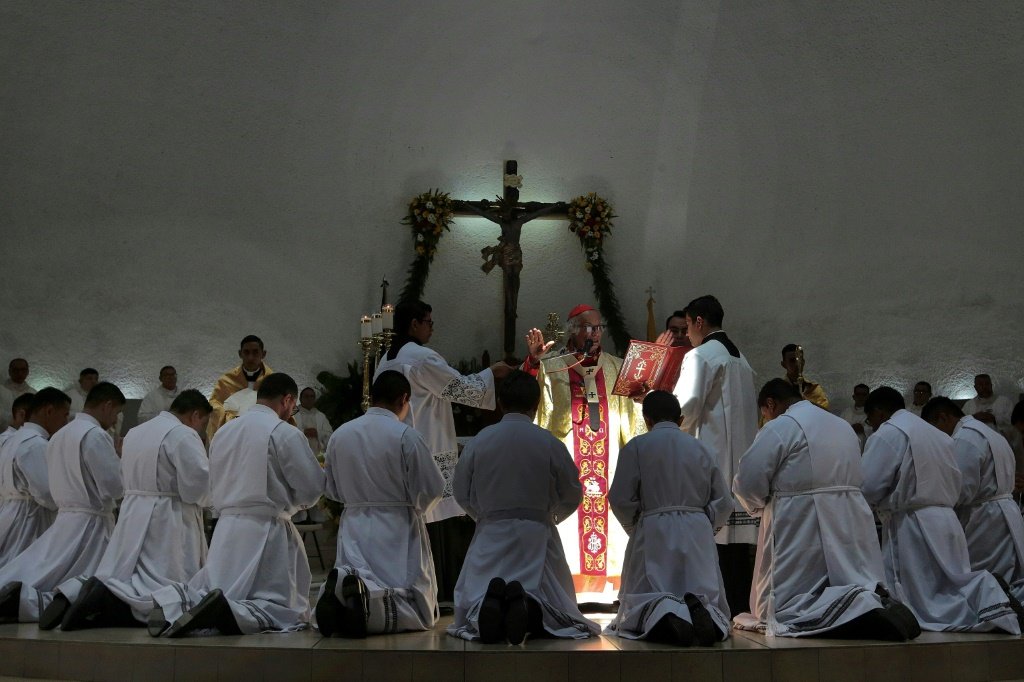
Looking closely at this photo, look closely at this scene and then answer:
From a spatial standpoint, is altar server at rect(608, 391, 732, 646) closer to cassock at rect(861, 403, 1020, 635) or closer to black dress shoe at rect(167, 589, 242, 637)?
cassock at rect(861, 403, 1020, 635)

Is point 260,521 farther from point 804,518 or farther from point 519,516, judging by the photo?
point 804,518

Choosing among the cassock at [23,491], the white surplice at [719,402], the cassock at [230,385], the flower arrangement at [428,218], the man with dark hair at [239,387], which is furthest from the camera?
the flower arrangement at [428,218]

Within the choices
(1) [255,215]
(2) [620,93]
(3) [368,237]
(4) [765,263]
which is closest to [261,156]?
(1) [255,215]

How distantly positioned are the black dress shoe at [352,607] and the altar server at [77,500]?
2.25 m

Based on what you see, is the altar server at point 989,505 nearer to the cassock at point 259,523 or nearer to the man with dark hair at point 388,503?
the man with dark hair at point 388,503

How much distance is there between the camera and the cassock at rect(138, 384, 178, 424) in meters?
11.5

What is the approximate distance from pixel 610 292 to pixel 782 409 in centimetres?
573

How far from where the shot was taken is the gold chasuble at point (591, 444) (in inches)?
301

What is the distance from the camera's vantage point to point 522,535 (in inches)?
233

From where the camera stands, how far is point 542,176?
1245 centimetres

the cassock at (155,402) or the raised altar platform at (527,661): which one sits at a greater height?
the cassock at (155,402)

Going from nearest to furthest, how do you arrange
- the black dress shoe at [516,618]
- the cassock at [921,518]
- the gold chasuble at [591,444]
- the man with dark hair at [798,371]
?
the black dress shoe at [516,618], the cassock at [921,518], the gold chasuble at [591,444], the man with dark hair at [798,371]

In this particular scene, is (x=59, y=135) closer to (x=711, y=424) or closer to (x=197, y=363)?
(x=197, y=363)

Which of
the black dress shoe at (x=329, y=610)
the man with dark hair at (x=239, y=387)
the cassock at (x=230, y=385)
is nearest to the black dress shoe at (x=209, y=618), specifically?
the black dress shoe at (x=329, y=610)
